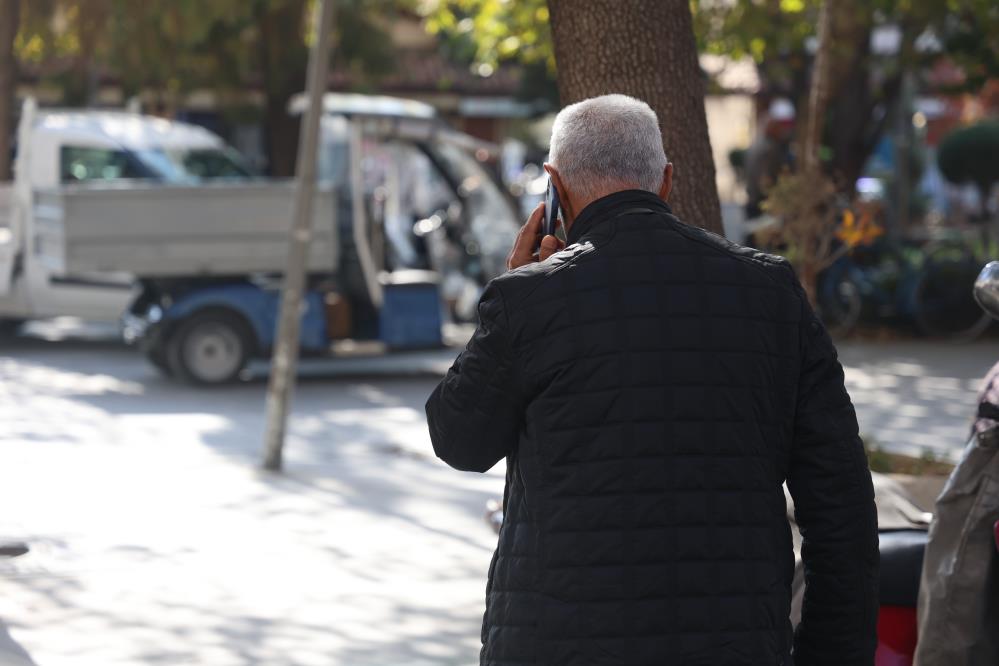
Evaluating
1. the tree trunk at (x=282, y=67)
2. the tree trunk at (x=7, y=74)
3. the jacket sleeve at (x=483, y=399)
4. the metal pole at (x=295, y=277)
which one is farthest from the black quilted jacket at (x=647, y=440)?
the tree trunk at (x=7, y=74)

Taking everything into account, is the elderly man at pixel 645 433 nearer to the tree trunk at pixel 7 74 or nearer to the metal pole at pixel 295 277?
the metal pole at pixel 295 277

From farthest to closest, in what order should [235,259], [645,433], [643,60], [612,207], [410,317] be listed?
[410,317] → [235,259] → [643,60] → [612,207] → [645,433]

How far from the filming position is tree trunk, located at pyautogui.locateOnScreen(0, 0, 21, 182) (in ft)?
62.7

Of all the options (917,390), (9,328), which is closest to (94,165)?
(9,328)

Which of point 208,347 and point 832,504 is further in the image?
point 208,347

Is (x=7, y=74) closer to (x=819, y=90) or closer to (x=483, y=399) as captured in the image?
(x=819, y=90)

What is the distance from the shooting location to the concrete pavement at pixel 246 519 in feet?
18.8

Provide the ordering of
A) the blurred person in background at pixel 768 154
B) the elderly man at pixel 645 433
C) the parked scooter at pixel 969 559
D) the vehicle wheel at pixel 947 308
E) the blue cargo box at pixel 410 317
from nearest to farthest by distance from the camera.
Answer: the elderly man at pixel 645 433 < the parked scooter at pixel 969 559 < the blue cargo box at pixel 410 317 < the vehicle wheel at pixel 947 308 < the blurred person in background at pixel 768 154

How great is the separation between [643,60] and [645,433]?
333 centimetres

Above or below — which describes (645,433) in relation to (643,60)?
below

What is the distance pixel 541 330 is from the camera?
2.53 meters

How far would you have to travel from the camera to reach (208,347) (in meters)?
12.7

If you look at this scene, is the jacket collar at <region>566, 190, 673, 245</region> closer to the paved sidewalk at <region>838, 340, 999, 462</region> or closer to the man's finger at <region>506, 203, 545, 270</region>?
the man's finger at <region>506, 203, 545, 270</region>

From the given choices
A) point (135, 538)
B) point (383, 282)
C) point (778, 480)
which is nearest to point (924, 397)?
point (383, 282)
